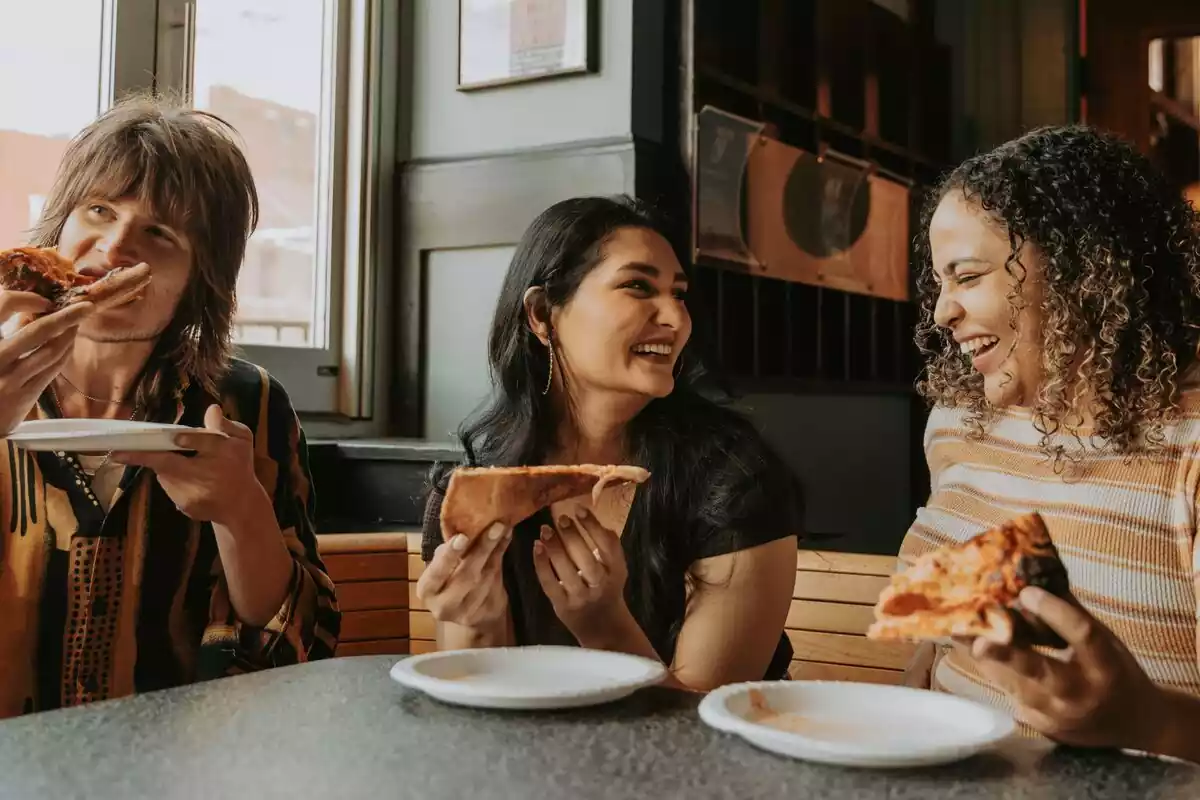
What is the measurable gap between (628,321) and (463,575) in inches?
23.3

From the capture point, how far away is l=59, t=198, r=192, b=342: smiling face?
5.63 feet

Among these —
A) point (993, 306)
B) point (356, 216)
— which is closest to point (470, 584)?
point (993, 306)

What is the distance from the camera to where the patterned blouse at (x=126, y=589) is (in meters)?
1.67

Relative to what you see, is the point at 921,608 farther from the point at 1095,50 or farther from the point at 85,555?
the point at 1095,50

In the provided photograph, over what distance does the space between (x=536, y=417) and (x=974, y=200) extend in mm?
852

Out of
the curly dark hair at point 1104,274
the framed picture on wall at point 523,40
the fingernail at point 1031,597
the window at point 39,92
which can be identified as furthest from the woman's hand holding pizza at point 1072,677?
the framed picture on wall at point 523,40

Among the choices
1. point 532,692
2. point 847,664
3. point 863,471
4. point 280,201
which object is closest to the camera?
point 532,692

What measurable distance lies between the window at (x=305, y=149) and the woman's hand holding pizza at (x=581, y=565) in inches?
61.2

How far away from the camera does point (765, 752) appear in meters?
1.03

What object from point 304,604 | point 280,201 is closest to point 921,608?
point 304,604

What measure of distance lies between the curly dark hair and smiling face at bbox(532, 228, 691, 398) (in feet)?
1.82

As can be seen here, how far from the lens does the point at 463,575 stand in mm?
1606

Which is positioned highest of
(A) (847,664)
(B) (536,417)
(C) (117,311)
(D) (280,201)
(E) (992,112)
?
(E) (992,112)

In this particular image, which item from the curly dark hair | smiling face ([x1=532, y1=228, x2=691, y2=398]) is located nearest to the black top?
smiling face ([x1=532, y1=228, x2=691, y2=398])
